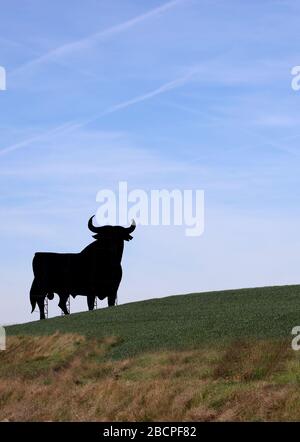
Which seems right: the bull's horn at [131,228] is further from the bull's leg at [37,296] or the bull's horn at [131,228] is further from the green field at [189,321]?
the bull's leg at [37,296]

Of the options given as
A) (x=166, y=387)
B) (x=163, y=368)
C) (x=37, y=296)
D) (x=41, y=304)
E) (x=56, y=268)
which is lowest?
(x=166, y=387)

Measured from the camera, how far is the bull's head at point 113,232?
→ 40844 millimetres

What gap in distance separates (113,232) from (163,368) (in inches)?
941

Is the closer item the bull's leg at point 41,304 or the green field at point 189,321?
the green field at point 189,321

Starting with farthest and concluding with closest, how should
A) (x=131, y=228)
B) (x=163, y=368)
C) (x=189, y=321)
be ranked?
(x=131, y=228)
(x=189, y=321)
(x=163, y=368)

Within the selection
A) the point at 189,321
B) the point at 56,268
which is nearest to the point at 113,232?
the point at 56,268

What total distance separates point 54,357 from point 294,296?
462 inches

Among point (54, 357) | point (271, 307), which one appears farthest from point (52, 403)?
point (271, 307)

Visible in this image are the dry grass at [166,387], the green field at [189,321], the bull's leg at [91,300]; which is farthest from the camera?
the bull's leg at [91,300]

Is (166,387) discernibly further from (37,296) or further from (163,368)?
(37,296)

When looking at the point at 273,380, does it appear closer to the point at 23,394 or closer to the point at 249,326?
the point at 23,394

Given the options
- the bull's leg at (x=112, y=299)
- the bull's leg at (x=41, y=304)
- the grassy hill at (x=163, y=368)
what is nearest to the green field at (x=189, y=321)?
the grassy hill at (x=163, y=368)

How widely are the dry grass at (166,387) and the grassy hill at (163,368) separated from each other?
0.07 feet

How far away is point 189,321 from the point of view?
25781 mm
